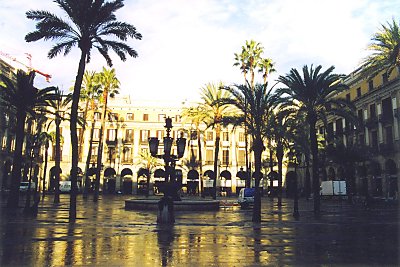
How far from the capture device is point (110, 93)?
4428 centimetres

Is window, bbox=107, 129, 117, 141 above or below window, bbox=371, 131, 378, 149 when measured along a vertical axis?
above

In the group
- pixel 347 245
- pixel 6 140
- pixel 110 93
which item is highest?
pixel 110 93

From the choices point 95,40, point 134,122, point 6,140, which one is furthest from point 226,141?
point 95,40

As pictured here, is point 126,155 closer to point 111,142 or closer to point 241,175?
point 111,142

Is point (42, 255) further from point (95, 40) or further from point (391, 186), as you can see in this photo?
point (391, 186)

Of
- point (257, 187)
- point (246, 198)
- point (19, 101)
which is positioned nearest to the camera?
point (257, 187)

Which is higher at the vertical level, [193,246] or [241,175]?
[241,175]

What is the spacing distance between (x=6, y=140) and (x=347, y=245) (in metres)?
54.3

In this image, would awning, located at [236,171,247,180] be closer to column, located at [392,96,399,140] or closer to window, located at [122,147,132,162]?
window, located at [122,147,132,162]

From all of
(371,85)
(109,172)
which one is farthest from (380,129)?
(109,172)

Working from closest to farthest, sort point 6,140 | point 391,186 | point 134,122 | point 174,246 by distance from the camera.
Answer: point 174,246 < point 391,186 < point 6,140 < point 134,122

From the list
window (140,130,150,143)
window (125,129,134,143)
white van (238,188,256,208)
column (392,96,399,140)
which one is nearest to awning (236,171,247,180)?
window (140,130,150,143)

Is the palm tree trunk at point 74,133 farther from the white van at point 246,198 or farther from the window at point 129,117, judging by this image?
the window at point 129,117

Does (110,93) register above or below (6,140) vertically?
above
